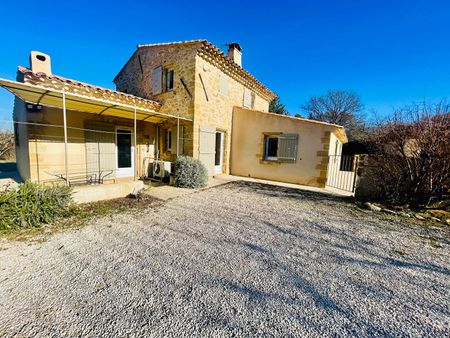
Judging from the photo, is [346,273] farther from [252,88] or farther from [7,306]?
[252,88]

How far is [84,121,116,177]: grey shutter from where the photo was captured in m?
7.60

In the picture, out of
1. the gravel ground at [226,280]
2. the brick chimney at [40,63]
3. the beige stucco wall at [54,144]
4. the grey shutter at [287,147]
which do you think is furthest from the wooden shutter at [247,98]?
the gravel ground at [226,280]

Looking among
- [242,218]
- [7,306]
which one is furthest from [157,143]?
[7,306]

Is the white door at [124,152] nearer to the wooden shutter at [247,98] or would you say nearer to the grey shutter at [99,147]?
the grey shutter at [99,147]

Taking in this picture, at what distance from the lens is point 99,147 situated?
791cm

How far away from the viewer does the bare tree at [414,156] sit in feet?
17.4

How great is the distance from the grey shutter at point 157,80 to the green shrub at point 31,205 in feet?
22.7

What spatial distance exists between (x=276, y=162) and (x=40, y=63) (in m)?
10.3

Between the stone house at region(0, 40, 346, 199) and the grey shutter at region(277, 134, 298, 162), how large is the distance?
5 centimetres

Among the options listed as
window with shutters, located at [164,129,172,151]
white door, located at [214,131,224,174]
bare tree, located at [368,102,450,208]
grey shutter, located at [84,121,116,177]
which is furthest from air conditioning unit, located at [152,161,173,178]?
bare tree, located at [368,102,450,208]

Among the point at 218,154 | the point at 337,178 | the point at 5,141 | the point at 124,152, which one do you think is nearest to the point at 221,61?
the point at 218,154

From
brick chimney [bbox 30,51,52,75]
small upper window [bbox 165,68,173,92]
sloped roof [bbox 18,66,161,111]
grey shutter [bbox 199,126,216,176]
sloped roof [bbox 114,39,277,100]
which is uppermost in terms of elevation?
sloped roof [bbox 114,39,277,100]

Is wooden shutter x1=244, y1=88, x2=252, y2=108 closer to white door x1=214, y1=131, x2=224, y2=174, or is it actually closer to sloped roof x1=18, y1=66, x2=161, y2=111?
white door x1=214, y1=131, x2=224, y2=174

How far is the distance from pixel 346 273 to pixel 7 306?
408 cm
